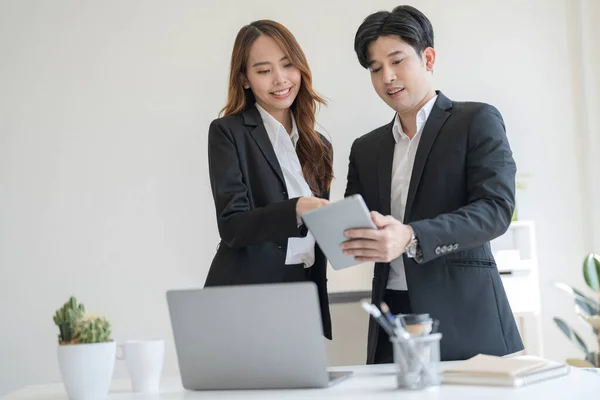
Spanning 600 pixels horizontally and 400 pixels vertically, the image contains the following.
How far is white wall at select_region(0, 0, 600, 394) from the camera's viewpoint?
3873 mm

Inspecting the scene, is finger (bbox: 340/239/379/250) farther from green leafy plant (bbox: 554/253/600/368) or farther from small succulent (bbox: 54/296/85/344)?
green leafy plant (bbox: 554/253/600/368)

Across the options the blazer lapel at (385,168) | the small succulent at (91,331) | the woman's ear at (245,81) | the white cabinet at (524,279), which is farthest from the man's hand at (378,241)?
the white cabinet at (524,279)

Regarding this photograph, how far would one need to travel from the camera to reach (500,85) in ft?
13.1

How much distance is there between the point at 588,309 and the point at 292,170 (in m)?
1.92

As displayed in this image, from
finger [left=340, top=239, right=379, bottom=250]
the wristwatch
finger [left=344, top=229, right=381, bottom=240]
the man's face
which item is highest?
the man's face

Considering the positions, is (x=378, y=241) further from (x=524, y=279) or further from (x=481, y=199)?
(x=524, y=279)

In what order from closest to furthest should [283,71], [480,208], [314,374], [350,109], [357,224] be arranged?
1. [314,374]
2. [357,224]
3. [480,208]
4. [283,71]
5. [350,109]

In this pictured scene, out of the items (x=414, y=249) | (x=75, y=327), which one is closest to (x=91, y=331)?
(x=75, y=327)

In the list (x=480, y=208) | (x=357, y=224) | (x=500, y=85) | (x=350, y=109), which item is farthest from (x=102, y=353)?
(x=500, y=85)

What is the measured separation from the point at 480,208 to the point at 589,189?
2207 millimetres

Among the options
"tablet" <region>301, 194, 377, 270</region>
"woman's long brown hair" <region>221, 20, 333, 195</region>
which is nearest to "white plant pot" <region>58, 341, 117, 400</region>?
"tablet" <region>301, 194, 377, 270</region>

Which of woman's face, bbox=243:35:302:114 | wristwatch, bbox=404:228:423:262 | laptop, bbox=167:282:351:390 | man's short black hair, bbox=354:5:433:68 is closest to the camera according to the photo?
laptop, bbox=167:282:351:390

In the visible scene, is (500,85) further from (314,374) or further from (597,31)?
(314,374)

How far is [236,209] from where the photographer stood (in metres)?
2.18
